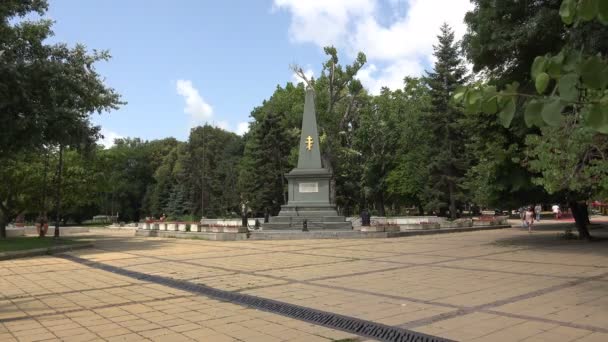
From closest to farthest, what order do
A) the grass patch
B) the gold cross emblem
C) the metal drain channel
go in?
1. the metal drain channel
2. the grass patch
3. the gold cross emblem

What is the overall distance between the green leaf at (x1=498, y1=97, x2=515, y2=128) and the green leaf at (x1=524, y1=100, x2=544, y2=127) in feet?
0.19

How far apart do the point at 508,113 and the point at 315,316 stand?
18.3 feet

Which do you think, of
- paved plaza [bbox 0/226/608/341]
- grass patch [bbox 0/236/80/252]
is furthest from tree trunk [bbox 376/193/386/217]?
paved plaza [bbox 0/226/608/341]

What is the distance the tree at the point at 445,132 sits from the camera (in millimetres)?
44875

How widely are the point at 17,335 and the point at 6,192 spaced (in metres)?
28.0

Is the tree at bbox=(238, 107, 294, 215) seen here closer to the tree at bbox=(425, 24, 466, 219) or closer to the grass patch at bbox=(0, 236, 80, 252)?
the tree at bbox=(425, 24, 466, 219)

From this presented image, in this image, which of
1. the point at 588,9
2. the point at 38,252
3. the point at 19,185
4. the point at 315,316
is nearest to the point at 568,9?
the point at 588,9

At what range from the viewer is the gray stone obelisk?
1132 inches

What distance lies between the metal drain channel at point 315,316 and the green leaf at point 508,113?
13.9 feet

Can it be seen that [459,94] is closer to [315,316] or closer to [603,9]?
[603,9]

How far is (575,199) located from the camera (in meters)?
17.8

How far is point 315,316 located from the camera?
285 inches

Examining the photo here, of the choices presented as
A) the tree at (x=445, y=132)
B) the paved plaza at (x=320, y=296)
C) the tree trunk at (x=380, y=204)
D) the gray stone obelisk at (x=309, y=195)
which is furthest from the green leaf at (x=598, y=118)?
the tree trunk at (x=380, y=204)

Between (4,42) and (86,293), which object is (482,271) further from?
(4,42)
